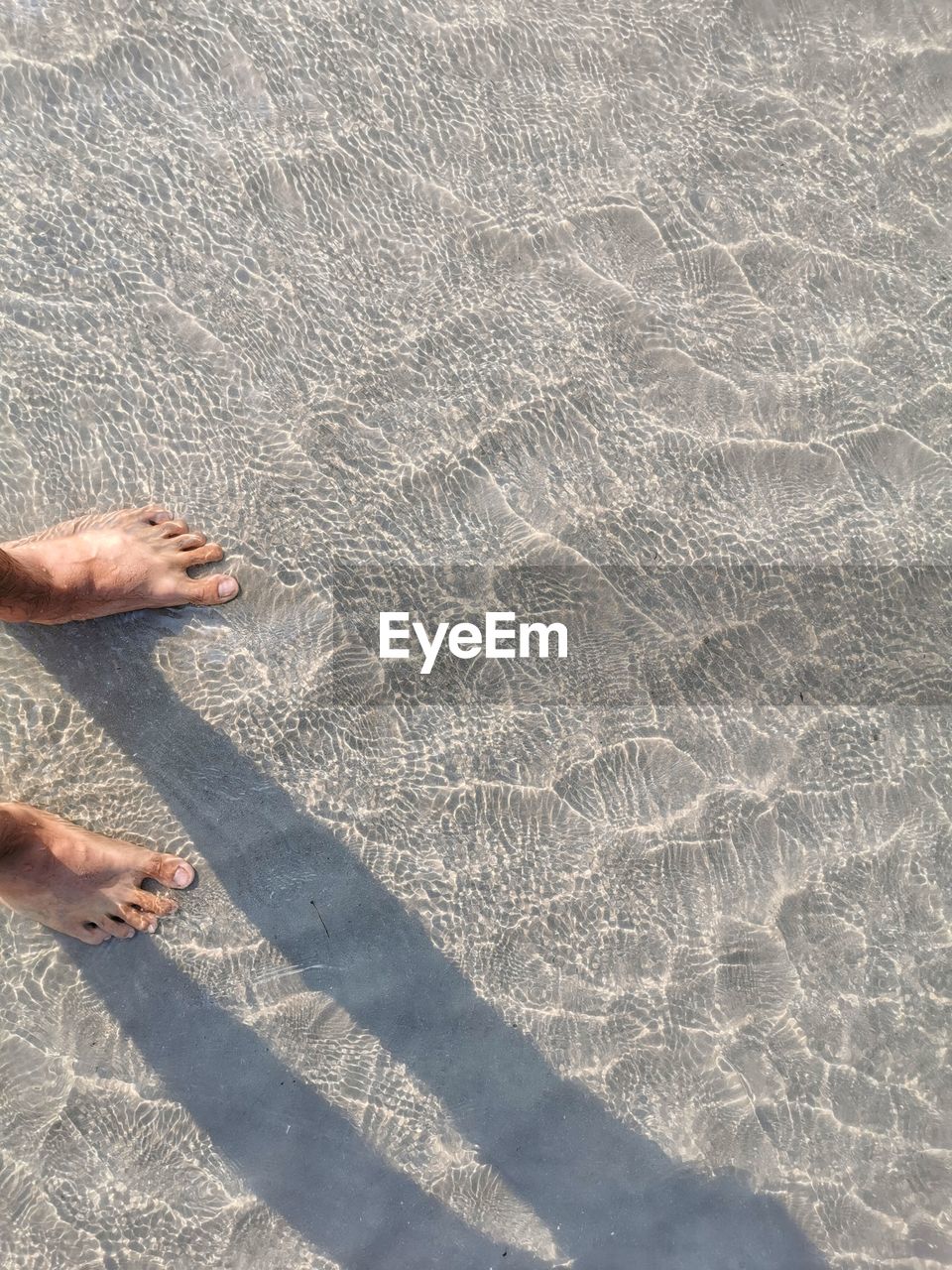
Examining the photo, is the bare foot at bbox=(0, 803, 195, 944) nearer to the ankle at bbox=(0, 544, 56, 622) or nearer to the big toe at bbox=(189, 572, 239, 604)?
the ankle at bbox=(0, 544, 56, 622)

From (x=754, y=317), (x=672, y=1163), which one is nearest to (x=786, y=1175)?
(x=672, y=1163)

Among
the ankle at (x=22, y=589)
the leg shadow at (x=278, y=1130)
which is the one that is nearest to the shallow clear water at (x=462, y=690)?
the leg shadow at (x=278, y=1130)

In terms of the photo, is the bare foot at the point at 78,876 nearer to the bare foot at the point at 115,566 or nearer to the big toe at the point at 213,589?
the bare foot at the point at 115,566

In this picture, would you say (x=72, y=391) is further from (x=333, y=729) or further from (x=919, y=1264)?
(x=919, y=1264)

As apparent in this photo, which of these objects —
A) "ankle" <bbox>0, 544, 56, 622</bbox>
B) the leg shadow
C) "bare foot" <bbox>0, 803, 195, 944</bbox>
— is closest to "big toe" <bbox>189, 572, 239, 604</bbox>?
"ankle" <bbox>0, 544, 56, 622</bbox>

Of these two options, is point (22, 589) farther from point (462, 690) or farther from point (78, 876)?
point (462, 690)

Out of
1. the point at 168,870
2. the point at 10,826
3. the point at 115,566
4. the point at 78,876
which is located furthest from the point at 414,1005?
the point at 115,566
